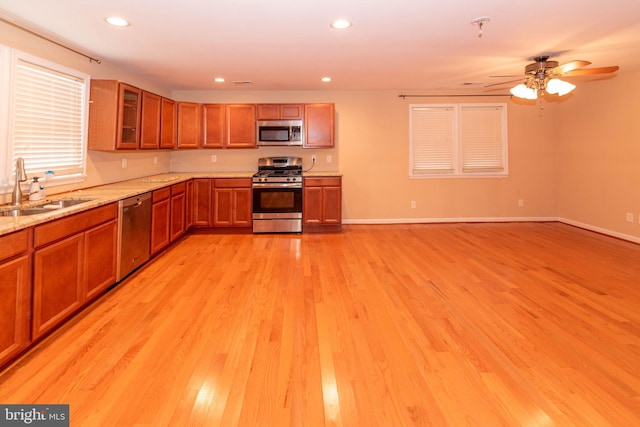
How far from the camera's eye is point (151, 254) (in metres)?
4.34

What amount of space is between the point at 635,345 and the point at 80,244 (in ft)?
12.4

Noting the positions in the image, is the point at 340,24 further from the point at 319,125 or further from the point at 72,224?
the point at 319,125

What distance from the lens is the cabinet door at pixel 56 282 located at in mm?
2402

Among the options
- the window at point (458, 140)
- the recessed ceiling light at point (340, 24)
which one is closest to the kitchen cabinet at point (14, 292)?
the recessed ceiling light at point (340, 24)

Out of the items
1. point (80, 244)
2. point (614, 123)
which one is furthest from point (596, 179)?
point (80, 244)

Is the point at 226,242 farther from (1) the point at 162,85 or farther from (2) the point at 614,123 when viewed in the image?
(2) the point at 614,123

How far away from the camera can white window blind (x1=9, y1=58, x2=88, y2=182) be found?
10.6 feet

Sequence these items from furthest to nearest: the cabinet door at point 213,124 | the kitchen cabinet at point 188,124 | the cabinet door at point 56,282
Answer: the cabinet door at point 213,124, the kitchen cabinet at point 188,124, the cabinet door at point 56,282

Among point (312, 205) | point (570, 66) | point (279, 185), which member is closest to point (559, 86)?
point (570, 66)

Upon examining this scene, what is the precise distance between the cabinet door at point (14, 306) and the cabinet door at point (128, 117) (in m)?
2.26

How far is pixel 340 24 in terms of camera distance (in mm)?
3295

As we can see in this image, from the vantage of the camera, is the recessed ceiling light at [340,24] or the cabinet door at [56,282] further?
the recessed ceiling light at [340,24]

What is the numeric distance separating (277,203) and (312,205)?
56cm

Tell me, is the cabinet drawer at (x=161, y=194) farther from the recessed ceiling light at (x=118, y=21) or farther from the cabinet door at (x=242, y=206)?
the recessed ceiling light at (x=118, y=21)
